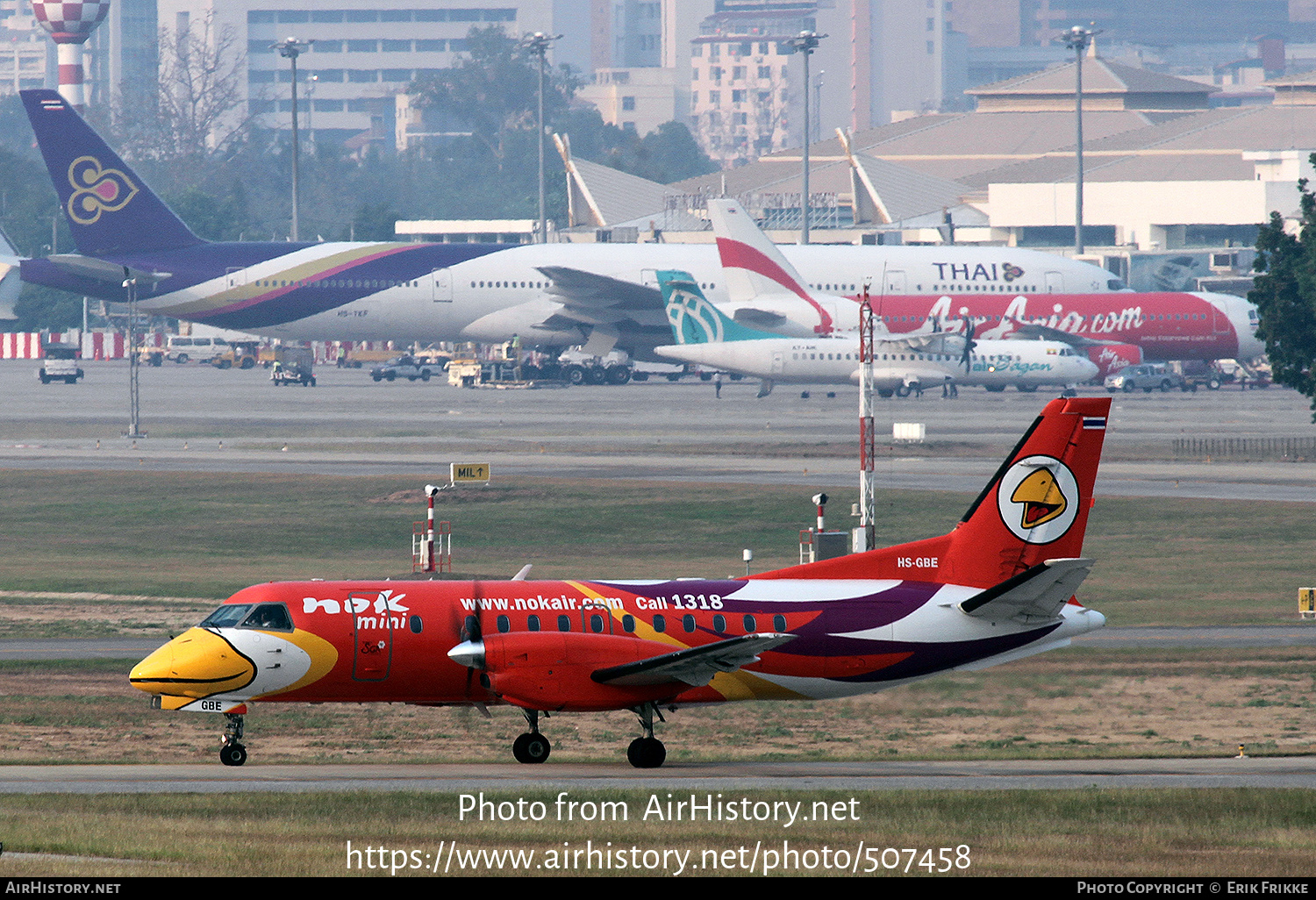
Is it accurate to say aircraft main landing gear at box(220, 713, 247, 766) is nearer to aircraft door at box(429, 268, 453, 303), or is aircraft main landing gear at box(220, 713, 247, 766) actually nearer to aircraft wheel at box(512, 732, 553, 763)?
aircraft wheel at box(512, 732, 553, 763)

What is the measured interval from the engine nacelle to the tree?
48.3 metres

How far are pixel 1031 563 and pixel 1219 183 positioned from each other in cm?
12685

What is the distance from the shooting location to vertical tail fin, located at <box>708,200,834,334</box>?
329 ft

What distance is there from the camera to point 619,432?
82.2 meters

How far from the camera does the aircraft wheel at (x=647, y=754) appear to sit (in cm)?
2622

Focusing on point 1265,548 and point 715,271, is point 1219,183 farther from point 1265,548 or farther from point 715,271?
point 1265,548

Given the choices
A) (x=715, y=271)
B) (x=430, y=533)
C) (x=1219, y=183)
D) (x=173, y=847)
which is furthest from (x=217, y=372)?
(x=173, y=847)

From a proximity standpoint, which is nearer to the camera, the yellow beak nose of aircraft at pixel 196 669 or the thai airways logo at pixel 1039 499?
the yellow beak nose of aircraft at pixel 196 669

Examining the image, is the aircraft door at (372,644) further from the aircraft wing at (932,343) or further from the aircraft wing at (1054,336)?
the aircraft wing at (1054,336)

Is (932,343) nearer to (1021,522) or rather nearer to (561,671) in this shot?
(1021,522)

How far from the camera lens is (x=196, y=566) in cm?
5109

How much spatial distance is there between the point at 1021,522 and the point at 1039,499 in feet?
1.51

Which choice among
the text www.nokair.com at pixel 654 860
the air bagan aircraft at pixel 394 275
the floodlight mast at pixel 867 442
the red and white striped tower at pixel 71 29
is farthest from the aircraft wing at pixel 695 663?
the red and white striped tower at pixel 71 29

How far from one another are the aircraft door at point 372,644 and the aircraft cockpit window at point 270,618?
959 millimetres
